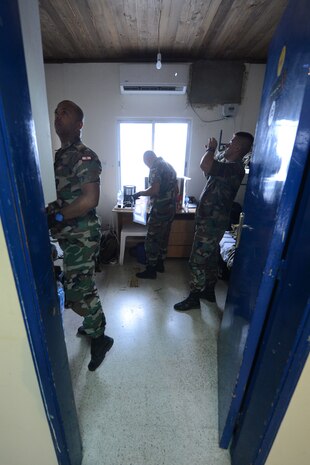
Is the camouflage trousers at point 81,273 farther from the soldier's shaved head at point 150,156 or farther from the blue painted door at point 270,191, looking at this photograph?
the soldier's shaved head at point 150,156

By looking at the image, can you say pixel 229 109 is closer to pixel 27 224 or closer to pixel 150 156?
pixel 150 156

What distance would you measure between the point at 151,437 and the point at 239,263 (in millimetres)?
1006

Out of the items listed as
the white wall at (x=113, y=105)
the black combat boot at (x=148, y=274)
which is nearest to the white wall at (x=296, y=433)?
the black combat boot at (x=148, y=274)

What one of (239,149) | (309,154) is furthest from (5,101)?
(239,149)

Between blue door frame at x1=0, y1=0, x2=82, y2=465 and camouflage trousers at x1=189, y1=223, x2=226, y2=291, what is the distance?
135 cm

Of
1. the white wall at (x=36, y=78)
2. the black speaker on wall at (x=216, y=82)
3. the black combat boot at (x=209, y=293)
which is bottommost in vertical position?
the black combat boot at (x=209, y=293)

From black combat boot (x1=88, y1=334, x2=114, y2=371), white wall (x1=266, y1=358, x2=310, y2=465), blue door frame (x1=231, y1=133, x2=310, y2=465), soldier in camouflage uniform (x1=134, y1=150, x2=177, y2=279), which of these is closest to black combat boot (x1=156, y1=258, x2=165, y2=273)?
soldier in camouflage uniform (x1=134, y1=150, x2=177, y2=279)

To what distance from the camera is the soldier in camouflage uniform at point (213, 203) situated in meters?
1.72

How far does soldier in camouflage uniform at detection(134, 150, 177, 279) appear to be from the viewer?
2.42 metres

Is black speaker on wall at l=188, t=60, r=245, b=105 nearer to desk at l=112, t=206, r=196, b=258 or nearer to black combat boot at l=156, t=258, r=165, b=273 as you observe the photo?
desk at l=112, t=206, r=196, b=258

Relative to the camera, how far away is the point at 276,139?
2.65ft

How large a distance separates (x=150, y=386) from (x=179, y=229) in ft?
6.16

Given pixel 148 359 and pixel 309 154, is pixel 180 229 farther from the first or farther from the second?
pixel 309 154

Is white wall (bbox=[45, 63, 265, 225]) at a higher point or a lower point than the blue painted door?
higher
